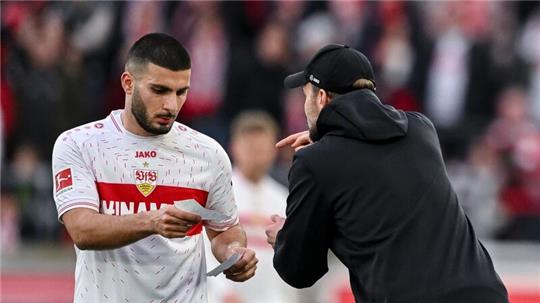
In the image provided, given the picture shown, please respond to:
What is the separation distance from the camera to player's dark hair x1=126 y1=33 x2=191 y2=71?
5.68 m

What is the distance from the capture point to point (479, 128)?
545 inches

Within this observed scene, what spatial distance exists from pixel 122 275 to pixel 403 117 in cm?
143

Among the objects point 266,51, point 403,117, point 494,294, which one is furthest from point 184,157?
point 266,51

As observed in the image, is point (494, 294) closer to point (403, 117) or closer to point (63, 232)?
point (403, 117)

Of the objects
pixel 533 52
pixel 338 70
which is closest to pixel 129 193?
pixel 338 70

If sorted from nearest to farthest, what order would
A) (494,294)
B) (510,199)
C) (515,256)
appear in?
1. (494,294)
2. (515,256)
3. (510,199)

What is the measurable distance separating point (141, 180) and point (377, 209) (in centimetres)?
108

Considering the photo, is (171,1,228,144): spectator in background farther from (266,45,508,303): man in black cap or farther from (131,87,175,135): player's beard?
(266,45,508,303): man in black cap

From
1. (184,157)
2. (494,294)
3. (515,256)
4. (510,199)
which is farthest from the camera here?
(510,199)

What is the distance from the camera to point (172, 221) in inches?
205

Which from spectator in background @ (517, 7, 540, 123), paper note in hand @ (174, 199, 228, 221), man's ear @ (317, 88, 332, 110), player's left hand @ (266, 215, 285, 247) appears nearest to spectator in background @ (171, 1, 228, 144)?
spectator in background @ (517, 7, 540, 123)

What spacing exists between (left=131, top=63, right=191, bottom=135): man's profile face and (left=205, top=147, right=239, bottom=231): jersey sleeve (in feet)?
1.17

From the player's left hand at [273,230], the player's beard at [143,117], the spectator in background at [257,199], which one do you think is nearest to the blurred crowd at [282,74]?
the spectator in background at [257,199]

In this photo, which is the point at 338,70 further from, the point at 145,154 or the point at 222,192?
the point at 145,154
